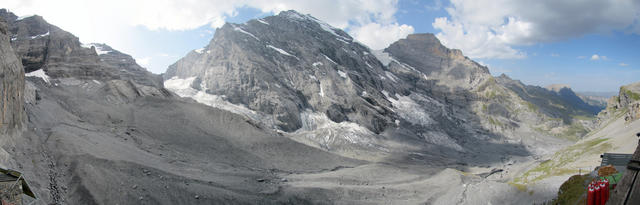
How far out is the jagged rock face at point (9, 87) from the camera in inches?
1421

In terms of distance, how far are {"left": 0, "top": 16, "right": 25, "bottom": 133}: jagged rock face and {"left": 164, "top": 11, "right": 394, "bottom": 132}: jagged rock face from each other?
333 feet

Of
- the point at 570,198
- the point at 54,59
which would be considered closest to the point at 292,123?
the point at 54,59

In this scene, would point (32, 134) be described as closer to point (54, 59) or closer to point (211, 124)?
point (211, 124)

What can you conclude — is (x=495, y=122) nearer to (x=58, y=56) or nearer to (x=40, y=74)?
(x=58, y=56)

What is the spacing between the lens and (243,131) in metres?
92.9

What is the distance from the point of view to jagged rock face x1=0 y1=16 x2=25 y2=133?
36.1m

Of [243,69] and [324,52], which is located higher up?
[324,52]

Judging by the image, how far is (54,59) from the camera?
9481 cm

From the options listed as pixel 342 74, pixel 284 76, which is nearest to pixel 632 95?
pixel 342 74

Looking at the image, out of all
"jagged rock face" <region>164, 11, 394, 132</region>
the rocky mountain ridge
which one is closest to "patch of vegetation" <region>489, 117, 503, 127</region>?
the rocky mountain ridge

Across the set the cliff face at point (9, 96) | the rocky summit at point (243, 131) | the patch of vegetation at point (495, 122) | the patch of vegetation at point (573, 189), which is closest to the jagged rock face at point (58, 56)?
the rocky summit at point (243, 131)

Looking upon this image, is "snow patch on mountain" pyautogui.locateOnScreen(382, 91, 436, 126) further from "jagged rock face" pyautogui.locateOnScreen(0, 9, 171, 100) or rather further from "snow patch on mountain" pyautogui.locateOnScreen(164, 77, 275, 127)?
"jagged rock face" pyautogui.locateOnScreen(0, 9, 171, 100)

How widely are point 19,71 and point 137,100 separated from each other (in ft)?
167

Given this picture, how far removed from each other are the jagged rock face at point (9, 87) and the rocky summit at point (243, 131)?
12.8 inches
